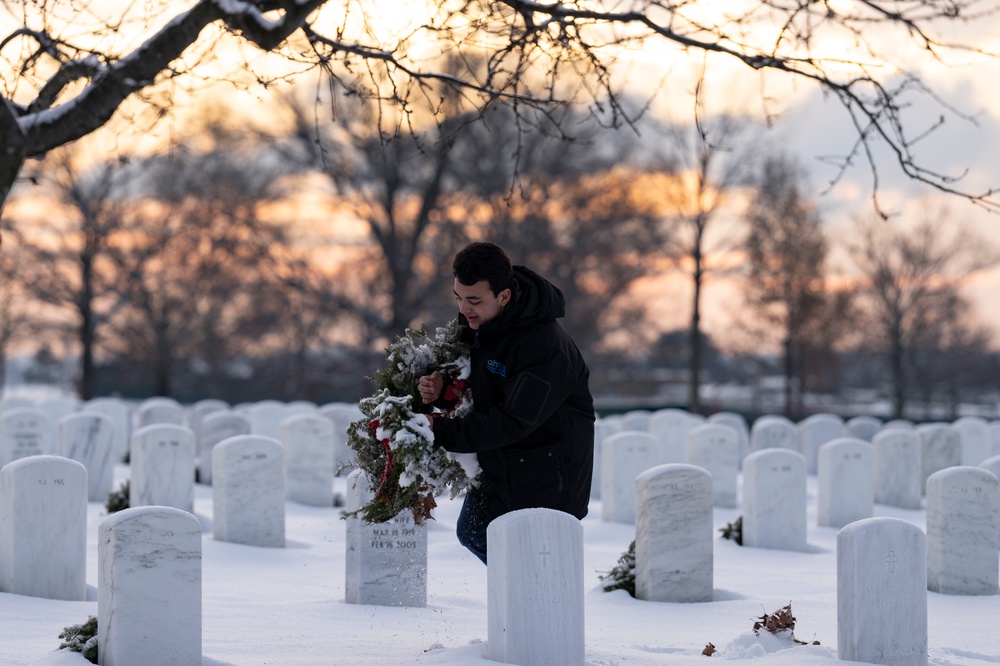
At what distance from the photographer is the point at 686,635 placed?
23.4ft

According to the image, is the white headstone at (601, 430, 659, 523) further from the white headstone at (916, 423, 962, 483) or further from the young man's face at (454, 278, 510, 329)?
the young man's face at (454, 278, 510, 329)

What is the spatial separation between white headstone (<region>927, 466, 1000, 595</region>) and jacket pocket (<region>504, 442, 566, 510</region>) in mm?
4570

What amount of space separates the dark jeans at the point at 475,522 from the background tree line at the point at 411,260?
667 inches

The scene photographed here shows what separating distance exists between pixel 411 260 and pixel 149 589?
21.0 m

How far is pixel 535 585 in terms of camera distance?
532 cm

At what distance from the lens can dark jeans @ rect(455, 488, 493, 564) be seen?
556 centimetres

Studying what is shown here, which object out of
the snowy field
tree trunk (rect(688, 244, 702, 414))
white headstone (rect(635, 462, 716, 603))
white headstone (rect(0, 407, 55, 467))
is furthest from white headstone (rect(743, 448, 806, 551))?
tree trunk (rect(688, 244, 702, 414))

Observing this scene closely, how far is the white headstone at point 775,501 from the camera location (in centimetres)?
1116

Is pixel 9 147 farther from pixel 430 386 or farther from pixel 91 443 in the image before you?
pixel 91 443

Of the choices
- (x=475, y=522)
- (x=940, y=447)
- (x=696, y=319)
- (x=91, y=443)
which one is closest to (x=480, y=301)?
(x=475, y=522)

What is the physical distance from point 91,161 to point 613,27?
981 inches

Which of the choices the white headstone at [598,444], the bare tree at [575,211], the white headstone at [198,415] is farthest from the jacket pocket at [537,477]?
the bare tree at [575,211]

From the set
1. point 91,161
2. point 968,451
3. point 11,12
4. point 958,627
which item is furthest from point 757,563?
point 91,161

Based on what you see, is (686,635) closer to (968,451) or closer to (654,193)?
(968,451)
